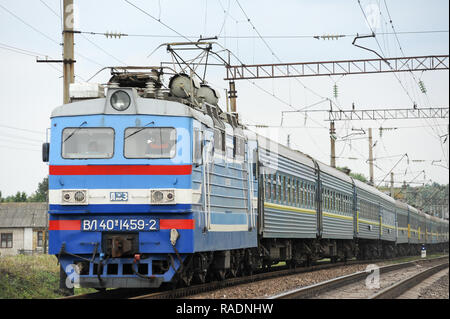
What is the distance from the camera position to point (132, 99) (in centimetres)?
1207

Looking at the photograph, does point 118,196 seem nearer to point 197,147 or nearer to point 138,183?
point 138,183

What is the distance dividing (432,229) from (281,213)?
5001cm

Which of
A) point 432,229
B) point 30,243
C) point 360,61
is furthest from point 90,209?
point 432,229

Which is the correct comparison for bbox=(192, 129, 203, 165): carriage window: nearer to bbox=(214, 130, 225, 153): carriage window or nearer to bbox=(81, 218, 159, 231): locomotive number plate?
bbox=(214, 130, 225, 153): carriage window

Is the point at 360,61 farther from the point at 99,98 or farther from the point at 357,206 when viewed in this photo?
the point at 99,98

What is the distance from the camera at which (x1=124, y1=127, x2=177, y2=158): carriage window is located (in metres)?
11.9

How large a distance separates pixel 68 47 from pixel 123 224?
16.7 feet

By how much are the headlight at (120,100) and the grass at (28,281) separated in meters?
4.56

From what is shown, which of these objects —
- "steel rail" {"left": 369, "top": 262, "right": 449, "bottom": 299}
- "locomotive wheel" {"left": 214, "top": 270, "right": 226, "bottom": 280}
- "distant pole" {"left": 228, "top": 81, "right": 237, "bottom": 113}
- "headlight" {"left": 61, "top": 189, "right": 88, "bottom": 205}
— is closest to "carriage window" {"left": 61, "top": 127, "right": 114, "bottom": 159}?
"headlight" {"left": 61, "top": 189, "right": 88, "bottom": 205}

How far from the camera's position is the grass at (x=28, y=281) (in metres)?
14.7

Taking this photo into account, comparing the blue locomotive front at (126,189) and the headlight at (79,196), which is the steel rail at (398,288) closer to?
the blue locomotive front at (126,189)

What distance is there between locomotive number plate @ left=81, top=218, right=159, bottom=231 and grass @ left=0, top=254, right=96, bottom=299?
341cm

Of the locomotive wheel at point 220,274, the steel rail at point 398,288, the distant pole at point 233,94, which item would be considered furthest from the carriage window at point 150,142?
the distant pole at point 233,94

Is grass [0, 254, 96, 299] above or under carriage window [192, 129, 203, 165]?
under
